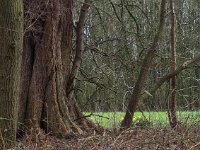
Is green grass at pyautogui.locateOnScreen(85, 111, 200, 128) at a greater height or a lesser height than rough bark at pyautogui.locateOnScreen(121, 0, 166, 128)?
lesser

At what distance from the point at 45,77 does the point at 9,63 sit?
96.5 inches

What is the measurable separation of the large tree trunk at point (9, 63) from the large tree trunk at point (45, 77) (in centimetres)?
195

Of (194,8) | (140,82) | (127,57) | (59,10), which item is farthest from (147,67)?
(194,8)

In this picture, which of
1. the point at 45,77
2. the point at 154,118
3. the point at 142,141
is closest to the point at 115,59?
the point at 154,118

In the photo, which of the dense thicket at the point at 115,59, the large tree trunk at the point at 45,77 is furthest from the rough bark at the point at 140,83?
the large tree trunk at the point at 45,77

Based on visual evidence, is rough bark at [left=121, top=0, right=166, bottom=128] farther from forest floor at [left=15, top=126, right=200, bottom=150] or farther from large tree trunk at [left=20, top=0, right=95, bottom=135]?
A: forest floor at [left=15, top=126, right=200, bottom=150]

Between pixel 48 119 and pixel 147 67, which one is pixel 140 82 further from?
pixel 48 119

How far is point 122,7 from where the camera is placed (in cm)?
1104

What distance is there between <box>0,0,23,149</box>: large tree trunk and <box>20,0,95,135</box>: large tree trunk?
1.95 meters

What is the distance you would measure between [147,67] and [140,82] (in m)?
0.38

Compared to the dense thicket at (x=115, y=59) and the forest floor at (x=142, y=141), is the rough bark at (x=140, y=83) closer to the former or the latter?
the dense thicket at (x=115, y=59)

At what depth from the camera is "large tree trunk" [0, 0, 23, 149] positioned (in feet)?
21.5

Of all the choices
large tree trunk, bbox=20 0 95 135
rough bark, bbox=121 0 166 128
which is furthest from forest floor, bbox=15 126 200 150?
rough bark, bbox=121 0 166 128

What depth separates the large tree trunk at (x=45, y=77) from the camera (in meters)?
8.84
